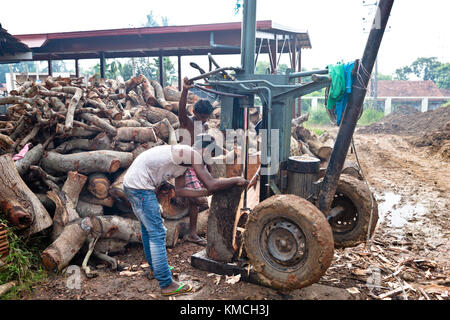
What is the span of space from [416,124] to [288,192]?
21683 mm

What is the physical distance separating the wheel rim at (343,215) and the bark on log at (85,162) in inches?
128

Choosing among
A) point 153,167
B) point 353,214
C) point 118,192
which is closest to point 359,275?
point 353,214

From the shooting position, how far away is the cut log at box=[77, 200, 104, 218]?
16.3 ft

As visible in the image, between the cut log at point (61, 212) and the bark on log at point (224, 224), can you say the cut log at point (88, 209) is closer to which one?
the cut log at point (61, 212)

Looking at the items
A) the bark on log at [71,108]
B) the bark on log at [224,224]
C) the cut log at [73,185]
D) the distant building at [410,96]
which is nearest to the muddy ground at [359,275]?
the bark on log at [224,224]

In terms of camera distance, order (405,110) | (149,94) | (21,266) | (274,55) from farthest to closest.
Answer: (405,110) < (274,55) < (149,94) < (21,266)

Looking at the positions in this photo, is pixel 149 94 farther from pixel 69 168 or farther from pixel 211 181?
pixel 211 181

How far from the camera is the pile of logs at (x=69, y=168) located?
442 centimetres

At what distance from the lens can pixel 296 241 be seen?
3332 millimetres

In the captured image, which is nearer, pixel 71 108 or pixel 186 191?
pixel 186 191

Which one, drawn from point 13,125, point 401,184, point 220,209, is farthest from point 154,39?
point 220,209

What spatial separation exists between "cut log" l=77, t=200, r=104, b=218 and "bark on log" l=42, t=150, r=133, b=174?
20.8 inches

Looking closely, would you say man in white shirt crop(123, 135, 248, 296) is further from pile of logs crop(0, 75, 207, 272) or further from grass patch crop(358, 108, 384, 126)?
grass patch crop(358, 108, 384, 126)

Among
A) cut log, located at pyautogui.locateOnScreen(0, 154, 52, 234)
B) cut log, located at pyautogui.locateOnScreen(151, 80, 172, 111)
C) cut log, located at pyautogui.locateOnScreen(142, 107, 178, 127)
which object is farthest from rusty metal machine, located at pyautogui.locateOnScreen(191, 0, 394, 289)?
cut log, located at pyautogui.locateOnScreen(151, 80, 172, 111)
